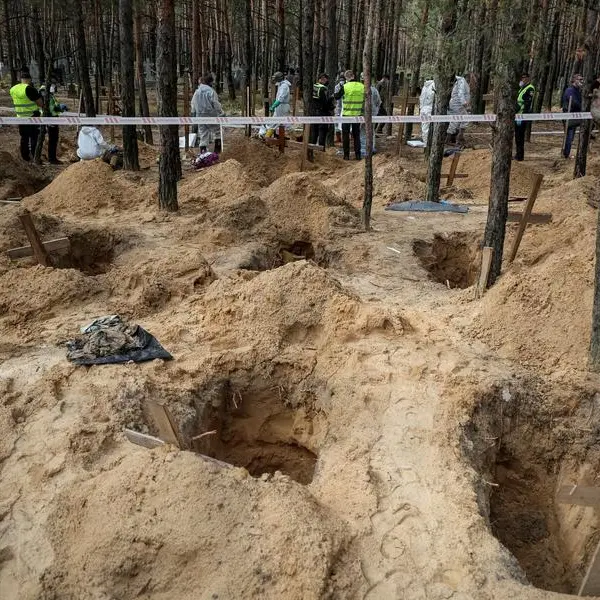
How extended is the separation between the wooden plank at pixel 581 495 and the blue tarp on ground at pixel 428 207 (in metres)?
8.13

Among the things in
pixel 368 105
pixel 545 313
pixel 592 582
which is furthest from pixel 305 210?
pixel 592 582

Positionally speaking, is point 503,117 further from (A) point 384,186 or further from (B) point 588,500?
(A) point 384,186

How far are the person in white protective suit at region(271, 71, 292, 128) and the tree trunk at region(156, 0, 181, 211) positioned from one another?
6.04 metres

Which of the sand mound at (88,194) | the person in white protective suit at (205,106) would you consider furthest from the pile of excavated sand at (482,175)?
the sand mound at (88,194)

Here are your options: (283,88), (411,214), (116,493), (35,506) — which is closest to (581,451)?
(116,493)

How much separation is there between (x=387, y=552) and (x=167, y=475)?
1.44 meters

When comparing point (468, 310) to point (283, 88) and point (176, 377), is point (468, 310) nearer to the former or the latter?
point (176, 377)

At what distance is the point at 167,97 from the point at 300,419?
655 cm

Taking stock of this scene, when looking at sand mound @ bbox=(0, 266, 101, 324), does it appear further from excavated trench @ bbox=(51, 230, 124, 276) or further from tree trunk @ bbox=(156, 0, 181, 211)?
Result: tree trunk @ bbox=(156, 0, 181, 211)

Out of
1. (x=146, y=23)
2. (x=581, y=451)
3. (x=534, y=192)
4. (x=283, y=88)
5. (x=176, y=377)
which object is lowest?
(x=581, y=451)

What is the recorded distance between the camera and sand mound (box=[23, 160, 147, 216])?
11109 mm

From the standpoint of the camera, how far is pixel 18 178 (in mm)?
12711

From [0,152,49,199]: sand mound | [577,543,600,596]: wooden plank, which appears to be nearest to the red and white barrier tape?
[0,152,49,199]: sand mound

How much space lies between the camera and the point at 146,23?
92.0 ft
